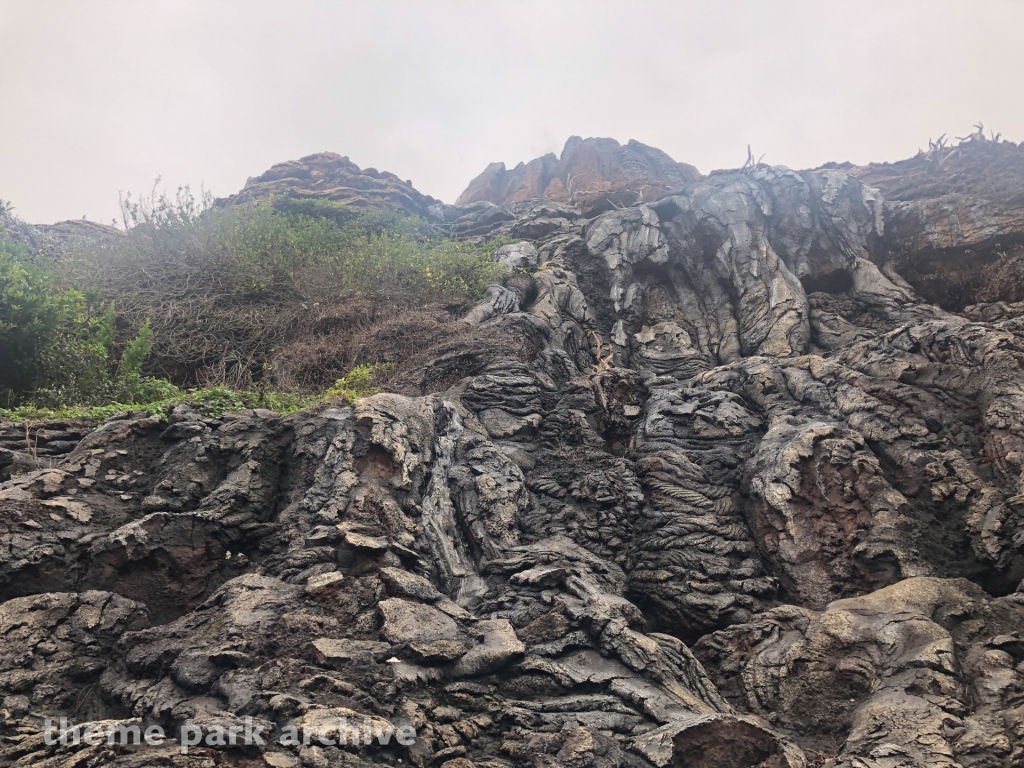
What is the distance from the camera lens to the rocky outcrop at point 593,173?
1538 inches

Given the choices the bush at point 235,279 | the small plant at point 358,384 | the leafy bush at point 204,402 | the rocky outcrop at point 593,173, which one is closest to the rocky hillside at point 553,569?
the leafy bush at point 204,402

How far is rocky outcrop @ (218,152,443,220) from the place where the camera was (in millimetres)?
34000

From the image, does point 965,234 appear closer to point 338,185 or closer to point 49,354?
point 49,354

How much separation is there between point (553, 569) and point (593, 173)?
37683 millimetres

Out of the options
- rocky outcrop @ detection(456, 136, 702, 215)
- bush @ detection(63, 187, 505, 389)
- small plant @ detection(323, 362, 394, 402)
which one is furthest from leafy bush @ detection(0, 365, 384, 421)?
rocky outcrop @ detection(456, 136, 702, 215)

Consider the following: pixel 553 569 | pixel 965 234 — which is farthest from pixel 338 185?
pixel 553 569

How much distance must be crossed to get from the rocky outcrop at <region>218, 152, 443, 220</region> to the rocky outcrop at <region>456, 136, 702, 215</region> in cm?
578

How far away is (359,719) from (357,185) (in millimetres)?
36908

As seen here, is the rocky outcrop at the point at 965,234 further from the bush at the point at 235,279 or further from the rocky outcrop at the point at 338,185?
the rocky outcrop at the point at 338,185

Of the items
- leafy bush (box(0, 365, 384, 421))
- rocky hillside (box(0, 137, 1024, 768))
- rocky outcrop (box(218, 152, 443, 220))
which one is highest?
rocky outcrop (box(218, 152, 443, 220))

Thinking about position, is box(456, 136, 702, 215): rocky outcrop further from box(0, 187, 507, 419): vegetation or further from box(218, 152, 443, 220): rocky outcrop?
box(0, 187, 507, 419): vegetation

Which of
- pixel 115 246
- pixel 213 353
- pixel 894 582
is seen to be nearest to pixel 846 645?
pixel 894 582

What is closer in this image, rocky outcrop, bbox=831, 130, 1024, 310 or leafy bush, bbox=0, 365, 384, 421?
leafy bush, bbox=0, 365, 384, 421

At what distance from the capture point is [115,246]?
17.0 meters
